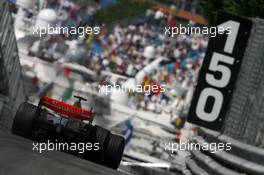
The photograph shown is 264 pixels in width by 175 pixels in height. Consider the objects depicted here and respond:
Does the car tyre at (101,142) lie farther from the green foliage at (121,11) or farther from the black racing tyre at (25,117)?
the green foliage at (121,11)

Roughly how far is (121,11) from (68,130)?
96.1 ft

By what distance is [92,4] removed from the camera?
3962 cm

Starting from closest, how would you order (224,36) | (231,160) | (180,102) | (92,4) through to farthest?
(231,160) → (224,36) → (180,102) → (92,4)

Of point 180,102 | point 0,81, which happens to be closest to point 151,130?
point 180,102

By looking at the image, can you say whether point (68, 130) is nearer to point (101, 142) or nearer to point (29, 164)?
point (101, 142)

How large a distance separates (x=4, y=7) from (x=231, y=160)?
6.50m

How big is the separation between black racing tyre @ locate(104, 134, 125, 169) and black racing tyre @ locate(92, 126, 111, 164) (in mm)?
63

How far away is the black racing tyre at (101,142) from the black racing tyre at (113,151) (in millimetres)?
63

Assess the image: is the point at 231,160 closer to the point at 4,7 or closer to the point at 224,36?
the point at 224,36

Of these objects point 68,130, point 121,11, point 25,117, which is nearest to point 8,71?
point 25,117

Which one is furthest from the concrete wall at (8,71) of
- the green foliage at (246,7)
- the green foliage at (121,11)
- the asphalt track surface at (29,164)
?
the green foliage at (121,11)

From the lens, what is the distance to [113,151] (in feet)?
37.7

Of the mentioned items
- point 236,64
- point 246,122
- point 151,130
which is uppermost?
point 236,64

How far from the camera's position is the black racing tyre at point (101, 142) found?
11.5 meters
